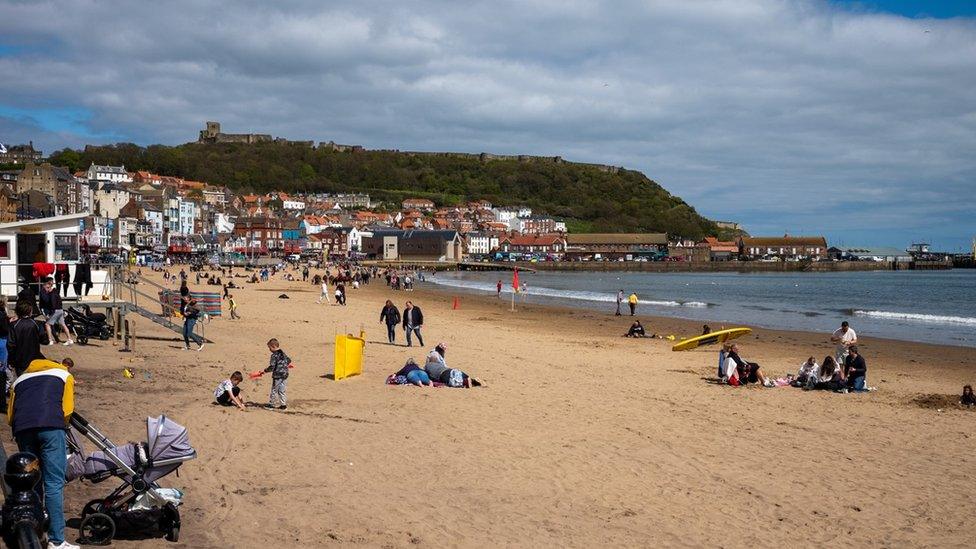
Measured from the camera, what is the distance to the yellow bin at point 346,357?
1364 cm

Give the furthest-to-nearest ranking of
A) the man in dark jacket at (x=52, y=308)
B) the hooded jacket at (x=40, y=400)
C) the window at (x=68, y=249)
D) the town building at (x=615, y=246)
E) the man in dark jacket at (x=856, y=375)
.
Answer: the town building at (x=615, y=246) → the window at (x=68, y=249) → the man in dark jacket at (x=52, y=308) → the man in dark jacket at (x=856, y=375) → the hooded jacket at (x=40, y=400)

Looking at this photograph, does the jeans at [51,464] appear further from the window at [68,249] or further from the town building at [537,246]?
the town building at [537,246]

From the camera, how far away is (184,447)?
6.11 metres

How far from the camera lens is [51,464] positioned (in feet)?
17.6

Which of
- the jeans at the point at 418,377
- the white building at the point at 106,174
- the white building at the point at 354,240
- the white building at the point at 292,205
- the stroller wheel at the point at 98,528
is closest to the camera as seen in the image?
the stroller wheel at the point at 98,528

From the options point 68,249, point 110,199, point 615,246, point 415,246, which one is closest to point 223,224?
point 110,199

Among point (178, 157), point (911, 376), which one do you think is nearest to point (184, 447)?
point (911, 376)

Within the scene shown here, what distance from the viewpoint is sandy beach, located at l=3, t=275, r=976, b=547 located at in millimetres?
6949

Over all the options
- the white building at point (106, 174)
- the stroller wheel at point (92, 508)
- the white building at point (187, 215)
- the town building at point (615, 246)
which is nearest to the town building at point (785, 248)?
the town building at point (615, 246)

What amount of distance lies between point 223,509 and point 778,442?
6881 mm

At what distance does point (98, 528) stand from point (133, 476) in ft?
1.41

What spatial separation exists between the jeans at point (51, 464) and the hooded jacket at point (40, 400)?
7 centimetres

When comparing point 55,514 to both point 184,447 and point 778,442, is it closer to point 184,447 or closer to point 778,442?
point 184,447

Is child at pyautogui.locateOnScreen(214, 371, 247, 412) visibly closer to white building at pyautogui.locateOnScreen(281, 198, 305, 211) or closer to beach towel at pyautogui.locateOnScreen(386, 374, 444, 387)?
beach towel at pyautogui.locateOnScreen(386, 374, 444, 387)
